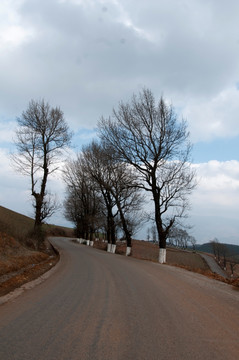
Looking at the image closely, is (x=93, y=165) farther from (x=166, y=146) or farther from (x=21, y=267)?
(x=21, y=267)

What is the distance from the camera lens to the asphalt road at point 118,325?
4195 mm

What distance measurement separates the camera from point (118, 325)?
17.8 feet

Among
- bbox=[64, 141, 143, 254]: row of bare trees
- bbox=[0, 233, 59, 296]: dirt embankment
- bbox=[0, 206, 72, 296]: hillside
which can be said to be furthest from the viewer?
bbox=[64, 141, 143, 254]: row of bare trees

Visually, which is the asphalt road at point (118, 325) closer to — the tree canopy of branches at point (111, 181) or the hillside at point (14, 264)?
the hillside at point (14, 264)

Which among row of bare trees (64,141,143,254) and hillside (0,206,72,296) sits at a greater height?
row of bare trees (64,141,143,254)

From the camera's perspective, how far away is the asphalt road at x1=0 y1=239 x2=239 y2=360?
420 centimetres

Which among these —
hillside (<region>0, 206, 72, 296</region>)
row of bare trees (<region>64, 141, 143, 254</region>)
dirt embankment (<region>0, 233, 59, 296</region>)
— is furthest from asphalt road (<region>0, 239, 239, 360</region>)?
row of bare trees (<region>64, 141, 143, 254</region>)

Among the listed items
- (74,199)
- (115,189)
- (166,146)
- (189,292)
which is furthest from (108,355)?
(74,199)

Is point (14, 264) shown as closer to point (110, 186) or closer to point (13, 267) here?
point (13, 267)

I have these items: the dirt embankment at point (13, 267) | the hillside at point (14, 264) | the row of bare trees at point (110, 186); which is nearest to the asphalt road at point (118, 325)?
the dirt embankment at point (13, 267)

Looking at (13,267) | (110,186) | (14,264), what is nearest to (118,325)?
(13,267)

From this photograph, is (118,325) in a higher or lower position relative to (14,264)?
lower

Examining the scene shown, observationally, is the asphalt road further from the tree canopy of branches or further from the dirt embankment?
the tree canopy of branches

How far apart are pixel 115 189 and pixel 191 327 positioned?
26862 mm
